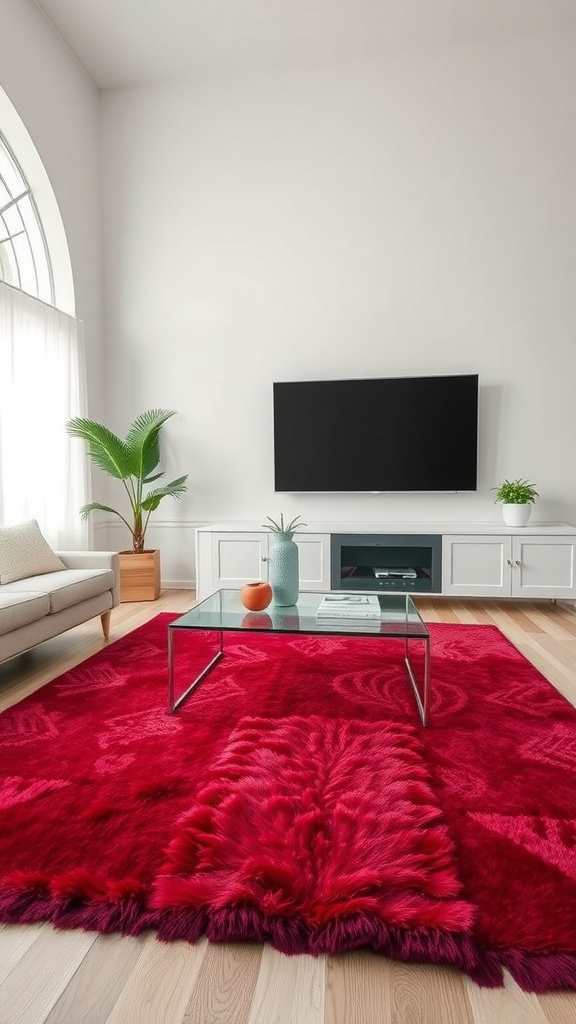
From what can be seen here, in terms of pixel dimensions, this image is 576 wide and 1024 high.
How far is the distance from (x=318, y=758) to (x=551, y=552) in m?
2.79

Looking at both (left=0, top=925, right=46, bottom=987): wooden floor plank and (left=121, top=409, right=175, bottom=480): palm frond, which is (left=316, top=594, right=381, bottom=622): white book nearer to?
(left=0, top=925, right=46, bottom=987): wooden floor plank

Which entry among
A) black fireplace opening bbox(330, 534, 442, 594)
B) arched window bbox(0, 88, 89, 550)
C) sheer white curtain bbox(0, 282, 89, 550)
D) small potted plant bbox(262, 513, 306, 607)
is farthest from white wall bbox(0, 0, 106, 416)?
small potted plant bbox(262, 513, 306, 607)

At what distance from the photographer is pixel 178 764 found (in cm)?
183

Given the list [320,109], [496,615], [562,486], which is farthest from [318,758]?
[320,109]

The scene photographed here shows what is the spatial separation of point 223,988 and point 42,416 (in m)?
3.80

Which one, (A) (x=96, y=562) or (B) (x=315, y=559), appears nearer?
(A) (x=96, y=562)

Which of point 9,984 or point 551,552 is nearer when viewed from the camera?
point 9,984

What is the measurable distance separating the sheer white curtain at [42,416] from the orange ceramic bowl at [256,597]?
205 cm

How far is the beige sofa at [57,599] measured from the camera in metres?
2.53

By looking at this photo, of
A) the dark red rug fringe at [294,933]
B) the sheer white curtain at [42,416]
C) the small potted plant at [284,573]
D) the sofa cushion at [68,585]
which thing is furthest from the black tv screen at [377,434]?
the dark red rug fringe at [294,933]

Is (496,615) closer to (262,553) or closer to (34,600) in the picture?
(262,553)

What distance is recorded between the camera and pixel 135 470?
4.45 m

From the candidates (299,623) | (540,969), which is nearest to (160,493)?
(299,623)

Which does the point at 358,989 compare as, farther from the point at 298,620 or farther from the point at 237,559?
the point at 237,559
